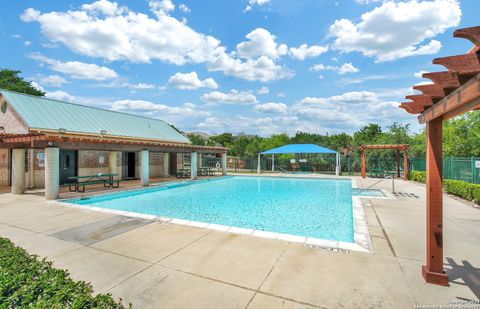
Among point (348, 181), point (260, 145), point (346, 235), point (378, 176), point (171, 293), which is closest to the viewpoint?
point (171, 293)

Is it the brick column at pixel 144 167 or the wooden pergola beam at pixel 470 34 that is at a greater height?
the wooden pergola beam at pixel 470 34

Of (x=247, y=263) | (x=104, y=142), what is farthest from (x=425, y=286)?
(x=104, y=142)

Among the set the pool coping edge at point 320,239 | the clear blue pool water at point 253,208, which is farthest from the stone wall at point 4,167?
the pool coping edge at point 320,239

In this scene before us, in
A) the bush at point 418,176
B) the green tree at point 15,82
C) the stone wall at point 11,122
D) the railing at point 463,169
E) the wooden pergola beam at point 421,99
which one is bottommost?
the bush at point 418,176

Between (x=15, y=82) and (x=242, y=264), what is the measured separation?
39.9 metres

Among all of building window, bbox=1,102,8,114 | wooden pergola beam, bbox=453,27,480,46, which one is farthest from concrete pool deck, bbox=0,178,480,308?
building window, bbox=1,102,8,114

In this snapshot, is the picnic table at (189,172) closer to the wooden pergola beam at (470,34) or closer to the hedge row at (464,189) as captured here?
the hedge row at (464,189)

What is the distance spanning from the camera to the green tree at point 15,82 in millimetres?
28531

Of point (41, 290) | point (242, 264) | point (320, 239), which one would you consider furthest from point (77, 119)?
point (320, 239)

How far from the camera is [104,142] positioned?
40.2ft

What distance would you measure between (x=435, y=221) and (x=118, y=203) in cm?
1124

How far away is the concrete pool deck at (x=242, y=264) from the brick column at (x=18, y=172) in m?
5.84

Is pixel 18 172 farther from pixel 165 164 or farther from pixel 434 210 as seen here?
pixel 434 210

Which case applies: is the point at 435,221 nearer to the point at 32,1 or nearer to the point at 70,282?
the point at 70,282
